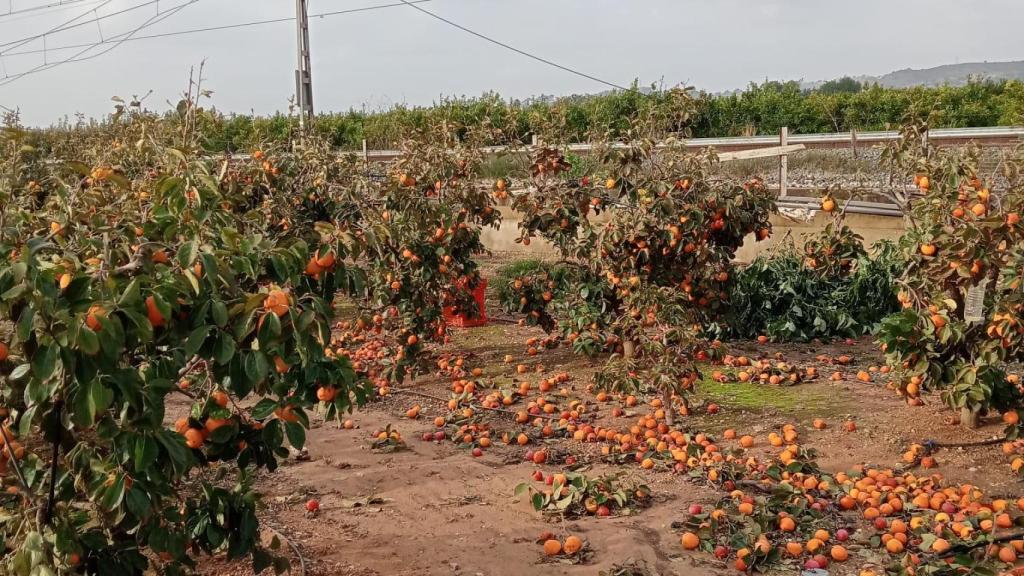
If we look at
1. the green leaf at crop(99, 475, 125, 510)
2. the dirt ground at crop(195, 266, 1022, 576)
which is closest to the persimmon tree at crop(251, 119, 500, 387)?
the dirt ground at crop(195, 266, 1022, 576)

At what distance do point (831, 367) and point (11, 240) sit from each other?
5.48 metres

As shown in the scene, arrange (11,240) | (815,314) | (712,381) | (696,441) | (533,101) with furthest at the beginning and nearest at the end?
1. (533,101)
2. (815,314)
3. (712,381)
4. (696,441)
5. (11,240)

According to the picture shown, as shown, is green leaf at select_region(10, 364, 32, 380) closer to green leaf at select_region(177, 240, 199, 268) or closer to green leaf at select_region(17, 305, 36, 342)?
green leaf at select_region(17, 305, 36, 342)

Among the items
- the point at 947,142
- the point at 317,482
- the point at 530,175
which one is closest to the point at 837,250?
the point at 530,175

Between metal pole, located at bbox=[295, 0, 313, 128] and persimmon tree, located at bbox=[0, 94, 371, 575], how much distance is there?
11671 millimetres

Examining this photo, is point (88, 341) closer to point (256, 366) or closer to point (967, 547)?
point (256, 366)

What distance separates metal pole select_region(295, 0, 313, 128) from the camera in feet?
44.8

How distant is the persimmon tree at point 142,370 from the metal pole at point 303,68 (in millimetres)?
11671

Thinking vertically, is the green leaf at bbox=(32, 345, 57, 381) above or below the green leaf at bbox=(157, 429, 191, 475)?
above

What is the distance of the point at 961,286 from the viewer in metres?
4.27

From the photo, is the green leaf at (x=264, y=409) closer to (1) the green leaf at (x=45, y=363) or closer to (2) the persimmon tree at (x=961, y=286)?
(1) the green leaf at (x=45, y=363)

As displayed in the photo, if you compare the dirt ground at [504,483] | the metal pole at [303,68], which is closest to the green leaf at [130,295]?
the dirt ground at [504,483]

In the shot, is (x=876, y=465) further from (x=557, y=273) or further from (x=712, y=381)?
(x=557, y=273)

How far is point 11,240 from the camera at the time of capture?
2.26m
